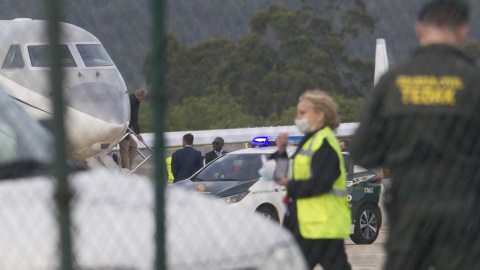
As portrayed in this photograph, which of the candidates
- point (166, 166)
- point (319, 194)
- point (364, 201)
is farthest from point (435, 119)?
point (364, 201)

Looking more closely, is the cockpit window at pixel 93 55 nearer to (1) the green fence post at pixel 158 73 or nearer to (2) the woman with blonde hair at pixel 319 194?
(2) the woman with blonde hair at pixel 319 194

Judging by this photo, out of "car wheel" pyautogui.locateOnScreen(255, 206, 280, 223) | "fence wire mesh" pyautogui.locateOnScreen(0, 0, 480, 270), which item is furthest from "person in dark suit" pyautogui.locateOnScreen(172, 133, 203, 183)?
"fence wire mesh" pyautogui.locateOnScreen(0, 0, 480, 270)

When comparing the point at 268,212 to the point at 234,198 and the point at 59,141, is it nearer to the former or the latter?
the point at 234,198

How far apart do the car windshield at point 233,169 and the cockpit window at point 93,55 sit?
2.73 meters

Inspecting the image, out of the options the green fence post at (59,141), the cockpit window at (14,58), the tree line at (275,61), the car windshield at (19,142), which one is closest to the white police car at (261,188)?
the cockpit window at (14,58)

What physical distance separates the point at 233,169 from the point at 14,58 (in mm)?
4171

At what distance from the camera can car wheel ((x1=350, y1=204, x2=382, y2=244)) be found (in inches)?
526

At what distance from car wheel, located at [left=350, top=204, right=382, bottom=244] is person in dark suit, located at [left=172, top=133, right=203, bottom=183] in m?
2.85

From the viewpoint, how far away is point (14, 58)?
46.5 ft

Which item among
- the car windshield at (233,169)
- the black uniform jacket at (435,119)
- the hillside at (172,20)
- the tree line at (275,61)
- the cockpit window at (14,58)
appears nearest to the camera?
the black uniform jacket at (435,119)

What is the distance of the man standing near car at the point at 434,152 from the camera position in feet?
11.8

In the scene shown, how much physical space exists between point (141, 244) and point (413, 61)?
1.42m

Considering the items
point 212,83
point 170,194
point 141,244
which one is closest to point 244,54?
point 212,83

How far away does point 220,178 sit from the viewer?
13.4 m
